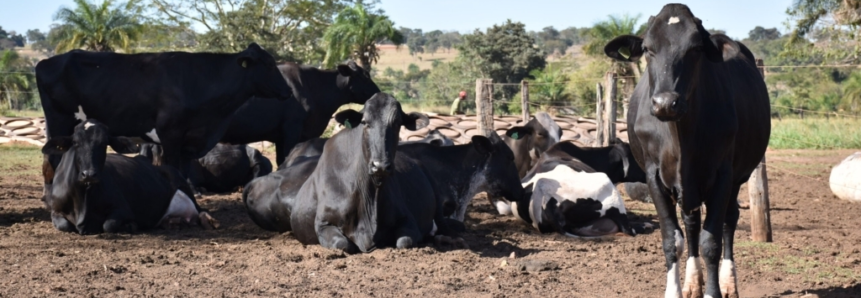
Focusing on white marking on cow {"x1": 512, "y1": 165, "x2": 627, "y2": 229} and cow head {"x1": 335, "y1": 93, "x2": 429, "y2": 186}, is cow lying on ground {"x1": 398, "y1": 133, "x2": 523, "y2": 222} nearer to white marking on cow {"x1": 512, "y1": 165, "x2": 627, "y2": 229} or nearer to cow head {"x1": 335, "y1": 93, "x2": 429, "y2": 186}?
white marking on cow {"x1": 512, "y1": 165, "x2": 627, "y2": 229}

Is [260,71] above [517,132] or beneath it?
above

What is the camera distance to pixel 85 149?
370 inches

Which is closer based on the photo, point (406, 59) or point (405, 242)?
point (405, 242)

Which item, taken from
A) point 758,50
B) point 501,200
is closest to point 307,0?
point 501,200

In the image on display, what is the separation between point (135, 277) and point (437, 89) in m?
53.2

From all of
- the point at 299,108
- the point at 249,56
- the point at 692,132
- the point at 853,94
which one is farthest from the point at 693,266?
→ the point at 853,94

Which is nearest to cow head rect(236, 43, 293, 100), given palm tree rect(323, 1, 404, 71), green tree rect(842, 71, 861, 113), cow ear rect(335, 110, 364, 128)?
cow ear rect(335, 110, 364, 128)

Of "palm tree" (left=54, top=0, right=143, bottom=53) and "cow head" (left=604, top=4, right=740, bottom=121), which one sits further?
"palm tree" (left=54, top=0, right=143, bottom=53)

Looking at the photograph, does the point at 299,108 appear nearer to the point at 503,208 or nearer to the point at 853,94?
the point at 503,208

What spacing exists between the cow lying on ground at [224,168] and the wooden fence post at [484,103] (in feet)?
15.7

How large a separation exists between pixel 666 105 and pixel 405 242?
358cm

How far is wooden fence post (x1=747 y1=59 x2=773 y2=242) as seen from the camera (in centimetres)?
898

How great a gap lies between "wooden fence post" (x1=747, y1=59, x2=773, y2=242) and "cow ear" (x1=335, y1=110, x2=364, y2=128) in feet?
12.0

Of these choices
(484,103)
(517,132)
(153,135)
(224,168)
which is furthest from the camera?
(484,103)
